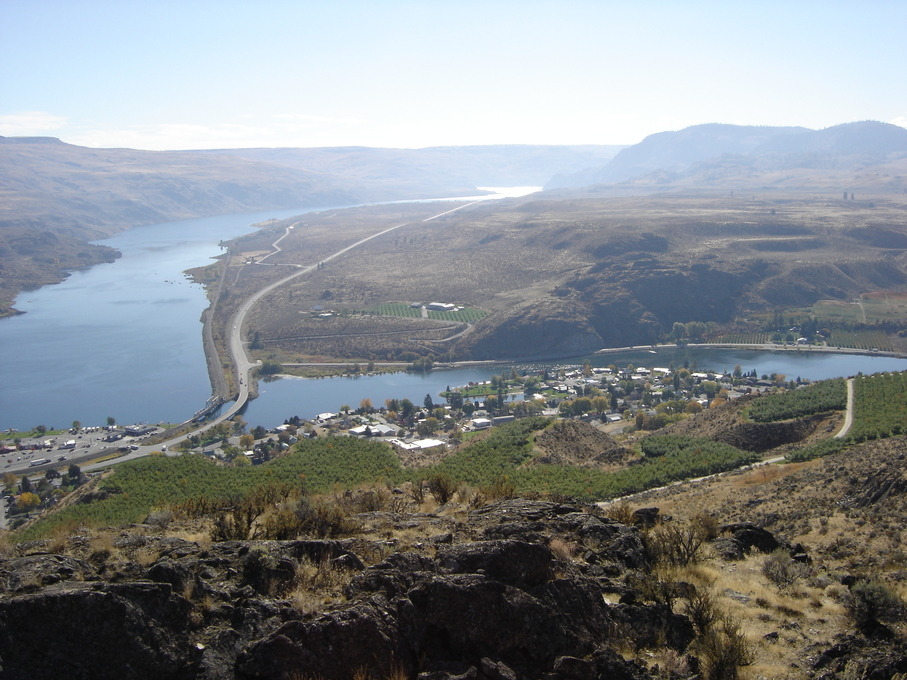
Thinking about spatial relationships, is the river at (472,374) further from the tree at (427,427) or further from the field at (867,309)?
the field at (867,309)

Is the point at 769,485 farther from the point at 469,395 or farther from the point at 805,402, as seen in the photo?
the point at 469,395

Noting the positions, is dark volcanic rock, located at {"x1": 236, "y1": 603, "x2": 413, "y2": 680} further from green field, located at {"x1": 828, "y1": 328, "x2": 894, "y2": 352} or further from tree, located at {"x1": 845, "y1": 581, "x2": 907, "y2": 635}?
green field, located at {"x1": 828, "y1": 328, "x2": 894, "y2": 352}

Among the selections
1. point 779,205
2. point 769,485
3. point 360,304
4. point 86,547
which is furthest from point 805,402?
point 779,205

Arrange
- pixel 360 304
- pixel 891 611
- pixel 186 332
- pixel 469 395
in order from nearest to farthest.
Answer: pixel 891 611 → pixel 469 395 → pixel 186 332 → pixel 360 304

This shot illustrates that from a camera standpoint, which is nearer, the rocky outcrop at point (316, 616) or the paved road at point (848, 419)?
the rocky outcrop at point (316, 616)

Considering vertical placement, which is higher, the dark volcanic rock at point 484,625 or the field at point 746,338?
the dark volcanic rock at point 484,625

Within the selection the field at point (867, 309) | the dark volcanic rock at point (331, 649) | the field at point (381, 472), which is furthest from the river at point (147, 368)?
the dark volcanic rock at point (331, 649)
